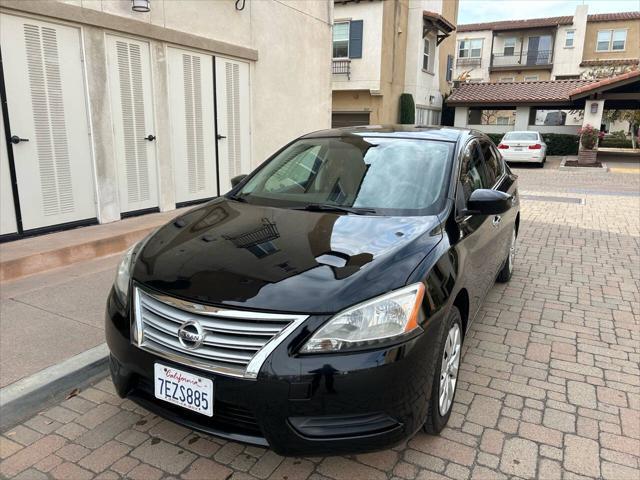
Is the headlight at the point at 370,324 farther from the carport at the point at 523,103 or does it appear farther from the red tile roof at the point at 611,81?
the carport at the point at 523,103

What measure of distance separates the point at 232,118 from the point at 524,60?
3766 cm

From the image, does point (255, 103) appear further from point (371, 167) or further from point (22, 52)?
point (371, 167)

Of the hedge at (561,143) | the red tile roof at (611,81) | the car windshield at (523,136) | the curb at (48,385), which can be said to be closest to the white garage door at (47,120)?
the curb at (48,385)

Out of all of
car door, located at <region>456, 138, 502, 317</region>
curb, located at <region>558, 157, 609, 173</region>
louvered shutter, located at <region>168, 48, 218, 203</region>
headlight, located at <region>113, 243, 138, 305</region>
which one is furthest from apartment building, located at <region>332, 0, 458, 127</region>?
headlight, located at <region>113, 243, 138, 305</region>

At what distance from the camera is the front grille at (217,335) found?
2.09 metres

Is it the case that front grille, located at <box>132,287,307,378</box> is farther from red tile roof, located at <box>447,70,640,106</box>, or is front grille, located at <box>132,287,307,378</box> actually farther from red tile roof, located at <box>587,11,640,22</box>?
red tile roof, located at <box>587,11,640,22</box>

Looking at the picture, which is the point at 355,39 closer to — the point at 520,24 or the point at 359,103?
the point at 359,103

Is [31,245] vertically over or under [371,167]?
under

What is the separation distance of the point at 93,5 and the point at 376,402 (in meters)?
6.03

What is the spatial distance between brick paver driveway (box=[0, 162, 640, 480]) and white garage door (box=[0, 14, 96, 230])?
3.47 meters

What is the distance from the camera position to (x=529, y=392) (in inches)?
126

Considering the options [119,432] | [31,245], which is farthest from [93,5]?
[119,432]

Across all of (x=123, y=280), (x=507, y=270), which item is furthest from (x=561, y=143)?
(x=123, y=280)

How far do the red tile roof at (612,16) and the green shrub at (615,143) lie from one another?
445 inches
